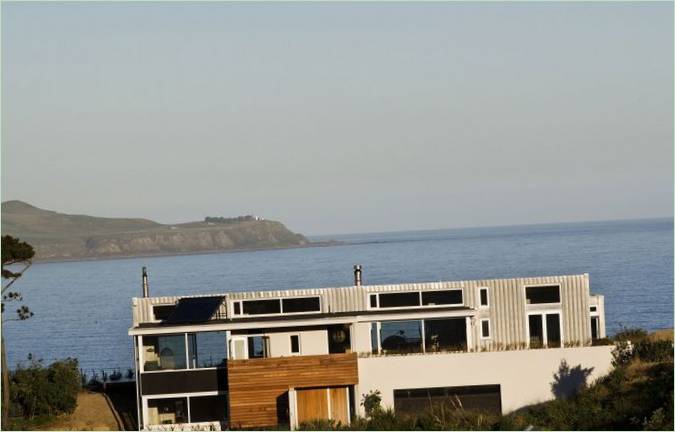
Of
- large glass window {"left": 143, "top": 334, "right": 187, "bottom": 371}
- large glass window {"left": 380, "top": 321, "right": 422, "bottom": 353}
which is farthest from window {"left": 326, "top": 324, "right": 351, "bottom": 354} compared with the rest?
large glass window {"left": 143, "top": 334, "right": 187, "bottom": 371}

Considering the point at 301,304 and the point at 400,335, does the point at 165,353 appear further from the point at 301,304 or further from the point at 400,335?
the point at 400,335

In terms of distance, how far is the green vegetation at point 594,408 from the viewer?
34.0 meters

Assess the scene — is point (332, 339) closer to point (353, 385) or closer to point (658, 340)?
point (353, 385)

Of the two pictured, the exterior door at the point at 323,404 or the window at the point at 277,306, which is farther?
the window at the point at 277,306

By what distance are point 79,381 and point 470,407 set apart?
12017mm

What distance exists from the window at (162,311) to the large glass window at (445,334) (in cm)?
762

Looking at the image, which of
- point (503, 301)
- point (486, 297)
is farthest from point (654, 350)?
point (486, 297)

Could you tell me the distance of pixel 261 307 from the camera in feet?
132

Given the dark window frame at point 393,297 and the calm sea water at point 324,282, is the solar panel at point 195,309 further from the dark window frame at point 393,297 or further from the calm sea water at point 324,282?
the calm sea water at point 324,282

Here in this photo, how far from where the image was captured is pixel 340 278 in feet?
433

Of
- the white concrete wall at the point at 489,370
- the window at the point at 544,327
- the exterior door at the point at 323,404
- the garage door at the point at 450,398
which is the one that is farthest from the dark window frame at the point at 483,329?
the exterior door at the point at 323,404

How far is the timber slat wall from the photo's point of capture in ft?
122

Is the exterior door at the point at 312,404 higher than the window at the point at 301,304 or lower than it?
lower

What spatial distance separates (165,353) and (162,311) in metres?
2.58
